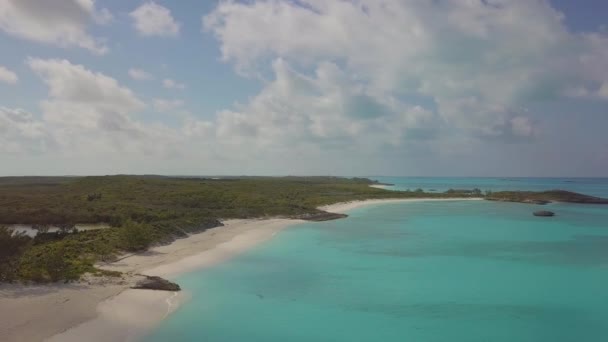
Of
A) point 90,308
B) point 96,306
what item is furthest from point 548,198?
point 90,308

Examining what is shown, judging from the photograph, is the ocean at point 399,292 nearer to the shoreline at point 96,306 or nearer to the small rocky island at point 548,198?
the shoreline at point 96,306

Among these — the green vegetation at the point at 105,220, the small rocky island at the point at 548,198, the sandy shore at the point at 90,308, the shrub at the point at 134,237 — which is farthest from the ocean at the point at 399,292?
the small rocky island at the point at 548,198

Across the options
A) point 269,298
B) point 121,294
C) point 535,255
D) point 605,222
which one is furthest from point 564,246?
point 121,294

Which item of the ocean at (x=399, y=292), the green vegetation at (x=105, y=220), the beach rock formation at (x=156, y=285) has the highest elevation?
the green vegetation at (x=105, y=220)

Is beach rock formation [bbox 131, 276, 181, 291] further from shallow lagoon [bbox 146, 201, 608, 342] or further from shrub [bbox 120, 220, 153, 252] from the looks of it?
shrub [bbox 120, 220, 153, 252]

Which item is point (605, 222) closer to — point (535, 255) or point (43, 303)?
point (535, 255)

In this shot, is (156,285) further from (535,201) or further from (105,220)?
(535,201)

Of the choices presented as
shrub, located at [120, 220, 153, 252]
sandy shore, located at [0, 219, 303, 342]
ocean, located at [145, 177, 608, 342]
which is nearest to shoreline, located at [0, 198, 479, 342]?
sandy shore, located at [0, 219, 303, 342]
